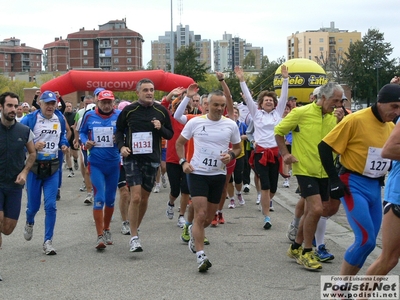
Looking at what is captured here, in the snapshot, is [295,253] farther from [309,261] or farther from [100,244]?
[100,244]

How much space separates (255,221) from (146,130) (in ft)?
11.0

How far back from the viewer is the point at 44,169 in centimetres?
848

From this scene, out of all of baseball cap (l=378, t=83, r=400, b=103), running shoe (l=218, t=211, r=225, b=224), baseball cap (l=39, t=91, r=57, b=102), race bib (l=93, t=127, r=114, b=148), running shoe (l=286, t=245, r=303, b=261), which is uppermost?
baseball cap (l=378, t=83, r=400, b=103)

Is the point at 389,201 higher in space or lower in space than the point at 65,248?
higher

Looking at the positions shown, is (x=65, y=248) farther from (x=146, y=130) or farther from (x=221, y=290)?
(x=221, y=290)

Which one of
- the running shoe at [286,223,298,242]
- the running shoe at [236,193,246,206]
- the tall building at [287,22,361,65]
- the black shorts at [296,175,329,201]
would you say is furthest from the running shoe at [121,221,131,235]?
the tall building at [287,22,361,65]

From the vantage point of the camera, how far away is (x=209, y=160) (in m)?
7.56

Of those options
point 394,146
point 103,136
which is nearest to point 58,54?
point 103,136

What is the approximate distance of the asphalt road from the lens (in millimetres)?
6414

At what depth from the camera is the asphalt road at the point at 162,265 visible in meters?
6.41

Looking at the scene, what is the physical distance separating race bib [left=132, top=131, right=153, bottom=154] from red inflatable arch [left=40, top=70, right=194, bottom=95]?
41.4 ft

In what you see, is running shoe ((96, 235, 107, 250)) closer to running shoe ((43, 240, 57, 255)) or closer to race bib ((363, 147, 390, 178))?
running shoe ((43, 240, 57, 255))

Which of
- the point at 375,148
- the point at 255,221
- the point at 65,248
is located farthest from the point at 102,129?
the point at 375,148

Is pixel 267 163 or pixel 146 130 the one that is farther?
pixel 267 163
